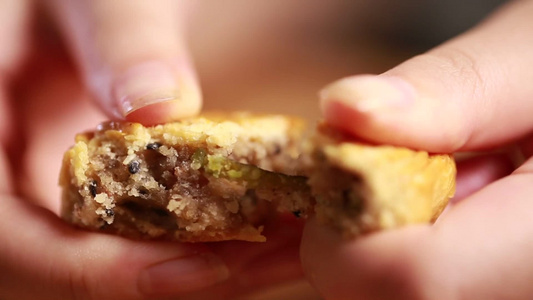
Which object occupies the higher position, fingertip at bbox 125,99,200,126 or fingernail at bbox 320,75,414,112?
fingertip at bbox 125,99,200,126

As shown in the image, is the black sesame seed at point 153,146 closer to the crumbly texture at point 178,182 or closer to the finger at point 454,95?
the crumbly texture at point 178,182

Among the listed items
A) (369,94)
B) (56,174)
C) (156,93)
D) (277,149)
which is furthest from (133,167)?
(56,174)

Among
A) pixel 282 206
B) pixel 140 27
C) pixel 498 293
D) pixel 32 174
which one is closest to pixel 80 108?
pixel 32 174

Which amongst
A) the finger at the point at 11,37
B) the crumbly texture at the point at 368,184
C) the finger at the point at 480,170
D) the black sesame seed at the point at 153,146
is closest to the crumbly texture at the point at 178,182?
the black sesame seed at the point at 153,146

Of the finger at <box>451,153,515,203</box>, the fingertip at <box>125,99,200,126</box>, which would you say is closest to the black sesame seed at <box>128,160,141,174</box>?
the fingertip at <box>125,99,200,126</box>

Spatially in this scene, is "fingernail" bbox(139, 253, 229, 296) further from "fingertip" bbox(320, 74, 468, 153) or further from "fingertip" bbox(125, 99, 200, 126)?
"fingertip" bbox(320, 74, 468, 153)

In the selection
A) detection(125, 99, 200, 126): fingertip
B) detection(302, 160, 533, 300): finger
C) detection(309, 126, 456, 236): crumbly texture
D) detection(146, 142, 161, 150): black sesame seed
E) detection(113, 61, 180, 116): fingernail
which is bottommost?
detection(302, 160, 533, 300): finger

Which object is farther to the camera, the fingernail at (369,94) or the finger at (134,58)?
the finger at (134,58)
